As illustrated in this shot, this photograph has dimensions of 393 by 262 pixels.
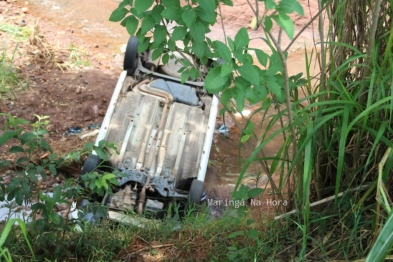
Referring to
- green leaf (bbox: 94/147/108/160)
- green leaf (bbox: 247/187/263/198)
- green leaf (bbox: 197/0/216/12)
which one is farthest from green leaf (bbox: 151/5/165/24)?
green leaf (bbox: 247/187/263/198)

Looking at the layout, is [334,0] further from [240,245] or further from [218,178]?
[218,178]

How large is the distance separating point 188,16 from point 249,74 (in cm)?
32

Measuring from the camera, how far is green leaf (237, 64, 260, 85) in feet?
5.90

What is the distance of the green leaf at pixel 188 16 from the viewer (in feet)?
6.00

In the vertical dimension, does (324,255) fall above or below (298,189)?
below

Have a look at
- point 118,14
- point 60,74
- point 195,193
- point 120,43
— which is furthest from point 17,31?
point 118,14

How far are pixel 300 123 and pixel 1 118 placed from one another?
420 centimetres

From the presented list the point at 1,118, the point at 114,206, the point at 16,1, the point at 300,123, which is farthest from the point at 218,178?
the point at 16,1

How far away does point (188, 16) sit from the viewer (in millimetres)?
1845

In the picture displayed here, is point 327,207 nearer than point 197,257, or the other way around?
point 327,207

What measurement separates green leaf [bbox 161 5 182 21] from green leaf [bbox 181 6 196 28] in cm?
5

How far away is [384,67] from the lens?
2.19m

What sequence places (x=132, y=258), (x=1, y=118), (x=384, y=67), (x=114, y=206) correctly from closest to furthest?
(x=384, y=67) < (x=132, y=258) < (x=114, y=206) < (x=1, y=118)

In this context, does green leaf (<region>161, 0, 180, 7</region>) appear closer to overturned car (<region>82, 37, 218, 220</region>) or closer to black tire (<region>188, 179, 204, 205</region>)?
overturned car (<region>82, 37, 218, 220</region>)
